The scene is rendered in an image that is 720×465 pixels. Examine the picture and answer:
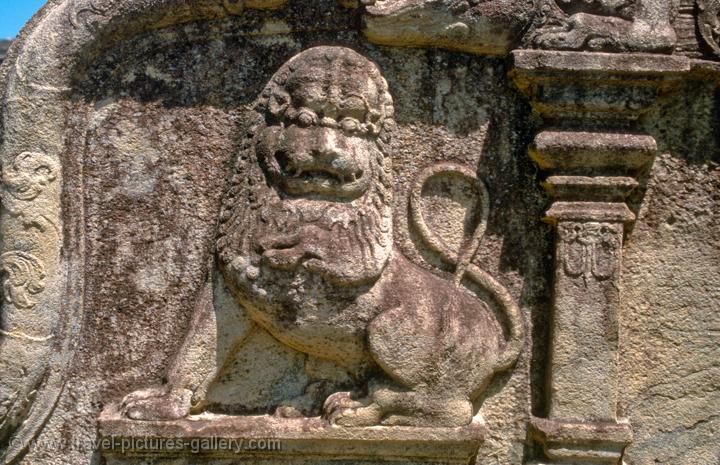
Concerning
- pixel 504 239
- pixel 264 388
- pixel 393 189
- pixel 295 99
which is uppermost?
pixel 295 99

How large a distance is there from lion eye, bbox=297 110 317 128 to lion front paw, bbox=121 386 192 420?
1205 mm

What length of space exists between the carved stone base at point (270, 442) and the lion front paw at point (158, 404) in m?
0.03

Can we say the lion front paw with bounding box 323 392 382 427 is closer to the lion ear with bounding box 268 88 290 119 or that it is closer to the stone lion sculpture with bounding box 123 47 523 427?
A: the stone lion sculpture with bounding box 123 47 523 427

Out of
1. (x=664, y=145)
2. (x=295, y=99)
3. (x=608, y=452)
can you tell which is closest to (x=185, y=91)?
(x=295, y=99)

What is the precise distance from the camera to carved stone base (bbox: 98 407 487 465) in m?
3.47

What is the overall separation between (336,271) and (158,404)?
919 mm

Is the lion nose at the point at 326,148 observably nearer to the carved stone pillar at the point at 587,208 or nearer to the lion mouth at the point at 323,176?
the lion mouth at the point at 323,176

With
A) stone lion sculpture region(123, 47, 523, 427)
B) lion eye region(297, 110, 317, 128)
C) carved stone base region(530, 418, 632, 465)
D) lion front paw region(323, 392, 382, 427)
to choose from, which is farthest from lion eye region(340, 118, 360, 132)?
carved stone base region(530, 418, 632, 465)

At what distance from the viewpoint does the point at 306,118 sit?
11.2 ft

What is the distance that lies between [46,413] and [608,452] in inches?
93.8

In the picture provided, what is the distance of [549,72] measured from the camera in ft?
11.5

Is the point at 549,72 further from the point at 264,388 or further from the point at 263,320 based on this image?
the point at 264,388

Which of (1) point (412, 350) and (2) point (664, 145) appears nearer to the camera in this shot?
(1) point (412, 350)

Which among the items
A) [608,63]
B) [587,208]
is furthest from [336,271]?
[608,63]
